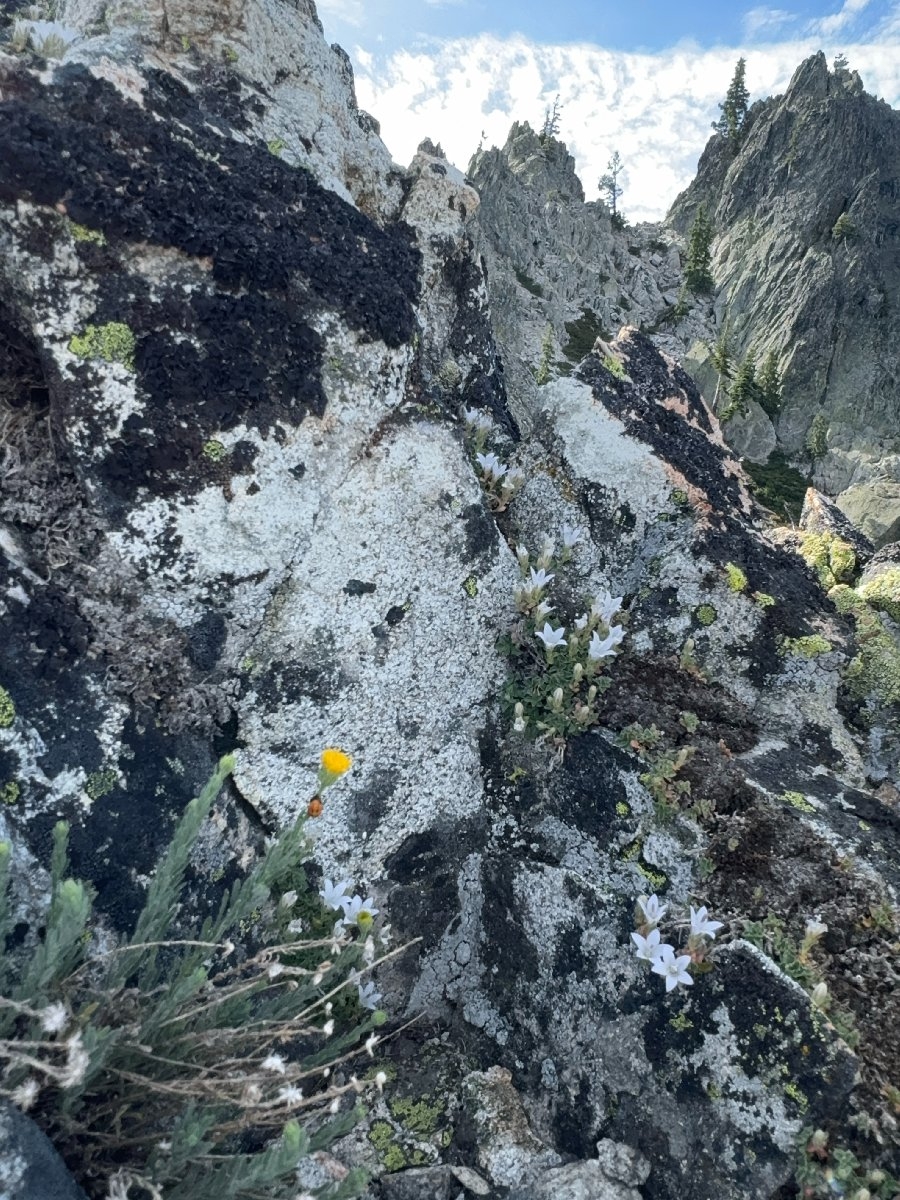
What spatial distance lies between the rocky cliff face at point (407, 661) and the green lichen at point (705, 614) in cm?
6

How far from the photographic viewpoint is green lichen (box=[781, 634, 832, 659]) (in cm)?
581

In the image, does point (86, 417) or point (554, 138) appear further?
point (554, 138)

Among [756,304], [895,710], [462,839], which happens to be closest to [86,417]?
[462,839]

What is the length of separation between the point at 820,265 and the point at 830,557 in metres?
94.0

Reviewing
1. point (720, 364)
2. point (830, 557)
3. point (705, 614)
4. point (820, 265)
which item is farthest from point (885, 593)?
point (820, 265)

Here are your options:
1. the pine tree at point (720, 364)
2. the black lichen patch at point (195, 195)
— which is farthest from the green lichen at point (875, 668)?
the pine tree at point (720, 364)

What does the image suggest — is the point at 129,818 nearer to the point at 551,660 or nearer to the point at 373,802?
the point at 373,802

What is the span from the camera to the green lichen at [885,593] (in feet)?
21.8

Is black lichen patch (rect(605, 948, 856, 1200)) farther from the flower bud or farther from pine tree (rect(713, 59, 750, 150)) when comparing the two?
pine tree (rect(713, 59, 750, 150))

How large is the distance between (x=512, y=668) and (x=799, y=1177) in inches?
131

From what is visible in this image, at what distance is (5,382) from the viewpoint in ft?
14.9

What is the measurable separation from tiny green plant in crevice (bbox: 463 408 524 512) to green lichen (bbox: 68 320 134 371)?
9.47 feet

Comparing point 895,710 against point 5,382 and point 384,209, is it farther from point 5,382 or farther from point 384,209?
point 5,382

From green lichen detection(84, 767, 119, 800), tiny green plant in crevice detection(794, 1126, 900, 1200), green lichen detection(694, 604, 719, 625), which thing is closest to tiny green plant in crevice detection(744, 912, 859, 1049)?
tiny green plant in crevice detection(794, 1126, 900, 1200)
